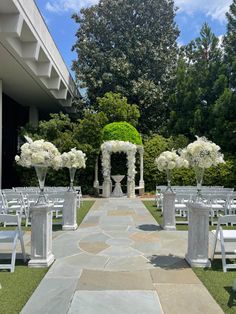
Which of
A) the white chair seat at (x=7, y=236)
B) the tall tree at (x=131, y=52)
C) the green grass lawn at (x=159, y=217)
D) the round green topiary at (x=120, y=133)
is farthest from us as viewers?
the tall tree at (x=131, y=52)

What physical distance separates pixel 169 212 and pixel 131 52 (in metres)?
20.0

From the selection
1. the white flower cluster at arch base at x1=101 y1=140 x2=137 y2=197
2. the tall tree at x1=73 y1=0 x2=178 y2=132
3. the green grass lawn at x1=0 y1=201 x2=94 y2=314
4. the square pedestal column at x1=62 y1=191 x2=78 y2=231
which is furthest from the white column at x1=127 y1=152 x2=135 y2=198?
the green grass lawn at x1=0 y1=201 x2=94 y2=314

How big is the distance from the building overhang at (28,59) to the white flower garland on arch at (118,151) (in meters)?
4.33

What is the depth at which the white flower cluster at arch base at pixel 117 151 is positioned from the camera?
1850cm

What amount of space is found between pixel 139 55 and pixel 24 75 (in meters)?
12.4

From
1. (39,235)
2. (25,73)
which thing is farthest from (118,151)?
(39,235)

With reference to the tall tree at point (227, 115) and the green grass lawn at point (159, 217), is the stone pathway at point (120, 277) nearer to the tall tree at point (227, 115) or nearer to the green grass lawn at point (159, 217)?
the green grass lawn at point (159, 217)

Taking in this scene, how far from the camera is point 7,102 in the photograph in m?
22.8

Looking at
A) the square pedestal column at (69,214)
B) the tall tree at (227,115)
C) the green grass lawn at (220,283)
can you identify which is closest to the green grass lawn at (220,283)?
the green grass lawn at (220,283)

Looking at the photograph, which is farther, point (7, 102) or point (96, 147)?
point (7, 102)

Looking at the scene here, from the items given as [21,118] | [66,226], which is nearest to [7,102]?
[21,118]

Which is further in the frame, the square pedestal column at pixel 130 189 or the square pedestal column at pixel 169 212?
the square pedestal column at pixel 130 189

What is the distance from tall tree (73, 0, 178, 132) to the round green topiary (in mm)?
6921

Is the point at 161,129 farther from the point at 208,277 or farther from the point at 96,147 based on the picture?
the point at 208,277
